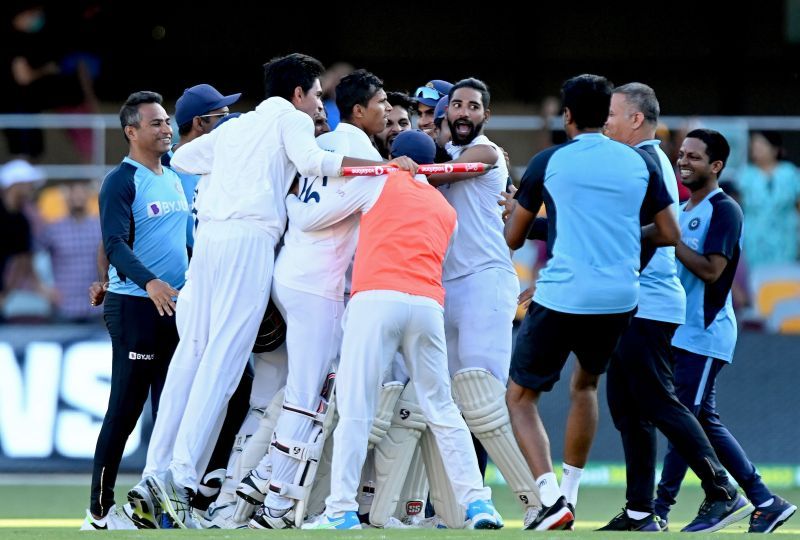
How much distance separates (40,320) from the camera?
12.2 metres

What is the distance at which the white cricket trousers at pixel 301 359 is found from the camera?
7.36 metres

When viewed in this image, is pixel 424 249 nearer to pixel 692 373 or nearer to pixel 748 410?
pixel 692 373

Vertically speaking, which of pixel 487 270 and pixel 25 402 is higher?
pixel 487 270

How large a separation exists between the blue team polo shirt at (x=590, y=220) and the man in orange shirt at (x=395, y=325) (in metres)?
0.55

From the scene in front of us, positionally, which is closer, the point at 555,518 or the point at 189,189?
the point at 555,518

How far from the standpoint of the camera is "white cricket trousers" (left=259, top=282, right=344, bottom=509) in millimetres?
7359

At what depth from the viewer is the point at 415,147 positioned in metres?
7.27

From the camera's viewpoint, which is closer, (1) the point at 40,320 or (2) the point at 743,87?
(1) the point at 40,320

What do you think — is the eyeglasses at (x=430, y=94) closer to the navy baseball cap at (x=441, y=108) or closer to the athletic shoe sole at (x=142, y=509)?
the navy baseball cap at (x=441, y=108)

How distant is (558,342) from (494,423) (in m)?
0.79

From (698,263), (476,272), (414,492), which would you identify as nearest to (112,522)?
(414,492)

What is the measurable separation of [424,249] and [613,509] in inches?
134

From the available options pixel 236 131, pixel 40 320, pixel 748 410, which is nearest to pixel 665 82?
pixel 748 410

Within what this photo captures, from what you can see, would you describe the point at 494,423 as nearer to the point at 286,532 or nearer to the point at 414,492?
the point at 414,492
